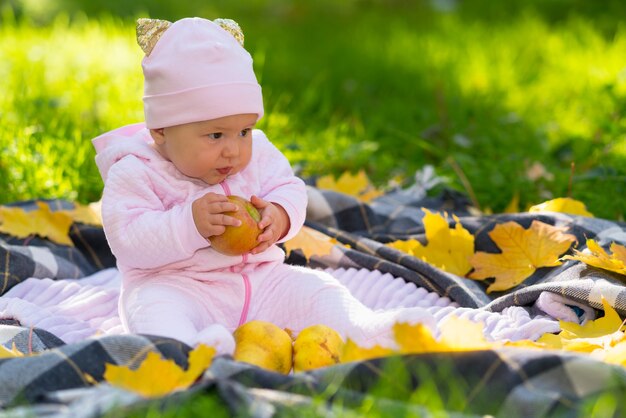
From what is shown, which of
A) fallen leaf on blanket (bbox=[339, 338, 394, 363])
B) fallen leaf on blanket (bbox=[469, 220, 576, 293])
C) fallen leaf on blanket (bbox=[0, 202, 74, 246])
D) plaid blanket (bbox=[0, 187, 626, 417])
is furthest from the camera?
fallen leaf on blanket (bbox=[0, 202, 74, 246])

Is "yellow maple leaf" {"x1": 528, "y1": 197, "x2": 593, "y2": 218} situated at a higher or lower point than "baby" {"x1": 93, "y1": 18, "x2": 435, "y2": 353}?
lower

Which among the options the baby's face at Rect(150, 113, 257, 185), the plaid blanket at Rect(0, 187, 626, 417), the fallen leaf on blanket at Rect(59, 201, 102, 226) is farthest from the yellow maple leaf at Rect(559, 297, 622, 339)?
the fallen leaf on blanket at Rect(59, 201, 102, 226)

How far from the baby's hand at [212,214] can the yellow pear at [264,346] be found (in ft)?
0.91

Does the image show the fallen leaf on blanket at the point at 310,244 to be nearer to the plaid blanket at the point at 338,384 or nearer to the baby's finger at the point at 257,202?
the baby's finger at the point at 257,202

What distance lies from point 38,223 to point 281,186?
43.1 inches

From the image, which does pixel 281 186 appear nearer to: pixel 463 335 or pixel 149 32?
pixel 149 32

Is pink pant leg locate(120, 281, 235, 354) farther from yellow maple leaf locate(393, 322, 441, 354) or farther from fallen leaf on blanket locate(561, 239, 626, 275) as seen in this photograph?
fallen leaf on blanket locate(561, 239, 626, 275)

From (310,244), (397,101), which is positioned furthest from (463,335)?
(397,101)

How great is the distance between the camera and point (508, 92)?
17.6 feet

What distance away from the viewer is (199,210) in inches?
94.2

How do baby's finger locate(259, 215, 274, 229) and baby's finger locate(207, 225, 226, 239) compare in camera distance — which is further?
baby's finger locate(259, 215, 274, 229)

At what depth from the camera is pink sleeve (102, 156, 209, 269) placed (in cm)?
243

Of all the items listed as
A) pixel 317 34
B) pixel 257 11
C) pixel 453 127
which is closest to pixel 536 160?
pixel 453 127

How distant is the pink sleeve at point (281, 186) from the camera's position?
2.65 m
